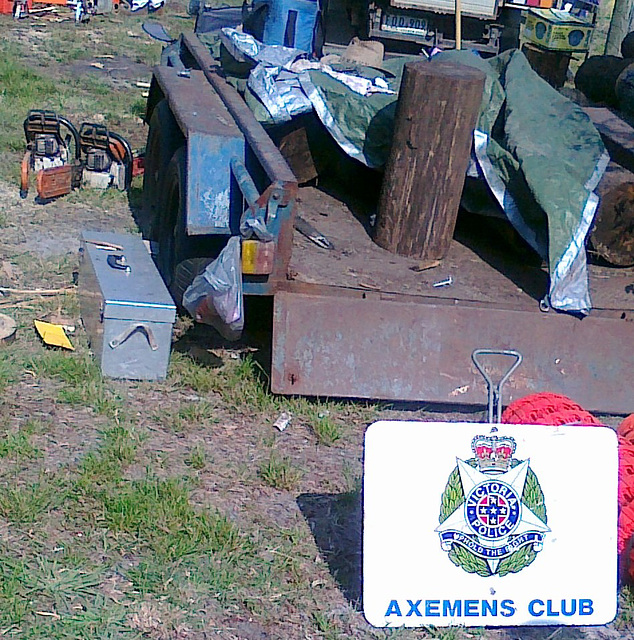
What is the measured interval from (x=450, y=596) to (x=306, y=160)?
323 centimetres

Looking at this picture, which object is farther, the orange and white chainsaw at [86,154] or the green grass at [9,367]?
the orange and white chainsaw at [86,154]

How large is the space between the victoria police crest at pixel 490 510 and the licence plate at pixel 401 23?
5858mm

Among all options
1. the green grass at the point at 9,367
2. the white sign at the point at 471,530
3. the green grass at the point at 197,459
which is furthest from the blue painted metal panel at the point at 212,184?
the white sign at the point at 471,530

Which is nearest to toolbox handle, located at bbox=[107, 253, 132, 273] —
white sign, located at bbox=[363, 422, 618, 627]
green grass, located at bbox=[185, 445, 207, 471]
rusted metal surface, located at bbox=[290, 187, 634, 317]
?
rusted metal surface, located at bbox=[290, 187, 634, 317]

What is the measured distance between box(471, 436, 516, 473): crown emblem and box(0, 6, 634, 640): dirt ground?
517 millimetres

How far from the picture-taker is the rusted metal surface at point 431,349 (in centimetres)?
446

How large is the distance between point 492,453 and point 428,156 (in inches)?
82.9

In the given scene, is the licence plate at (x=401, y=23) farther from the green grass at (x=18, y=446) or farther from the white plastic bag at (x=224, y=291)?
the green grass at (x=18, y=446)

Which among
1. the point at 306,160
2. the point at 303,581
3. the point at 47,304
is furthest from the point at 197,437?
the point at 306,160

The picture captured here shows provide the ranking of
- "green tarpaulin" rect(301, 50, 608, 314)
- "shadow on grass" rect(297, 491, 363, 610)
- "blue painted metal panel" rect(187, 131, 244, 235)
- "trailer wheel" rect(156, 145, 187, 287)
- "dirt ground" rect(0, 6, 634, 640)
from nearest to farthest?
"dirt ground" rect(0, 6, 634, 640) → "shadow on grass" rect(297, 491, 363, 610) → "green tarpaulin" rect(301, 50, 608, 314) → "blue painted metal panel" rect(187, 131, 244, 235) → "trailer wheel" rect(156, 145, 187, 287)

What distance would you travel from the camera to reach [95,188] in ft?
24.5

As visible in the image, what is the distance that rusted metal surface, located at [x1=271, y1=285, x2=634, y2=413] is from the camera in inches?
176

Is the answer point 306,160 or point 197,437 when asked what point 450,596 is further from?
point 306,160

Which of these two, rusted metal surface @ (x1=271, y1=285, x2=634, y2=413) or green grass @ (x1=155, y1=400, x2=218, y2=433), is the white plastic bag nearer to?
rusted metal surface @ (x1=271, y1=285, x2=634, y2=413)
